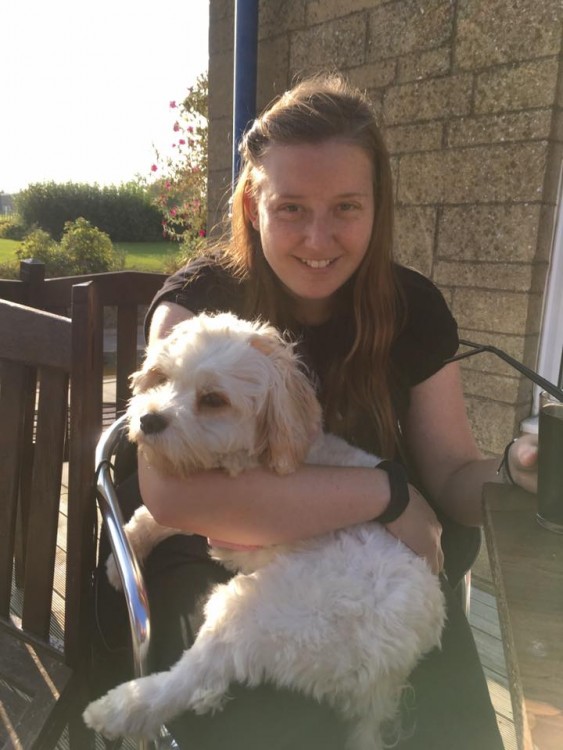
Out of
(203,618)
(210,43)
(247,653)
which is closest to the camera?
(247,653)

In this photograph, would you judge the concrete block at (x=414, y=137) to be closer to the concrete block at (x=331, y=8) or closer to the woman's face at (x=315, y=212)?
the concrete block at (x=331, y=8)

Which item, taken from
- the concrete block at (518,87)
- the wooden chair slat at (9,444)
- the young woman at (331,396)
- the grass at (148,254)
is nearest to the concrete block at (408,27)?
the concrete block at (518,87)

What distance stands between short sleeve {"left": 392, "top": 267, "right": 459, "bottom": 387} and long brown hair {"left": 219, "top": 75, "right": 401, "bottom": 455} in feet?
0.15

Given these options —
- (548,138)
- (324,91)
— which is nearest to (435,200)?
(548,138)

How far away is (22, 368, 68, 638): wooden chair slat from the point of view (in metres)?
1.53

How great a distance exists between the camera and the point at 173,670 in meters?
1.27

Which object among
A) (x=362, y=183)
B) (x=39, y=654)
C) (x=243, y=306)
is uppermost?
(x=362, y=183)

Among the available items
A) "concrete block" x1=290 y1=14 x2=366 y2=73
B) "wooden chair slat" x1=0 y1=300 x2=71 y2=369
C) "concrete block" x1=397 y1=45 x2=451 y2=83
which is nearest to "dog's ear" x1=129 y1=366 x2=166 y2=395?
"wooden chair slat" x1=0 y1=300 x2=71 y2=369

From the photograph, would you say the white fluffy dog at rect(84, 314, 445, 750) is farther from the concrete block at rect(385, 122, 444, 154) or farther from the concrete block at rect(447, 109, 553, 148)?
the concrete block at rect(385, 122, 444, 154)

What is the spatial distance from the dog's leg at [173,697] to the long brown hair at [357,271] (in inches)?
29.7

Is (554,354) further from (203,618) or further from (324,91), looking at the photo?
(203,618)

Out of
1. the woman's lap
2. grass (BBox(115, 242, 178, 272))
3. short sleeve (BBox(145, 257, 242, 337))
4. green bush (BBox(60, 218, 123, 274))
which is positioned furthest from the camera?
grass (BBox(115, 242, 178, 272))

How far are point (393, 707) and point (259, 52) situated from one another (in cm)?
385

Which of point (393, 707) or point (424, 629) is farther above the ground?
point (424, 629)
